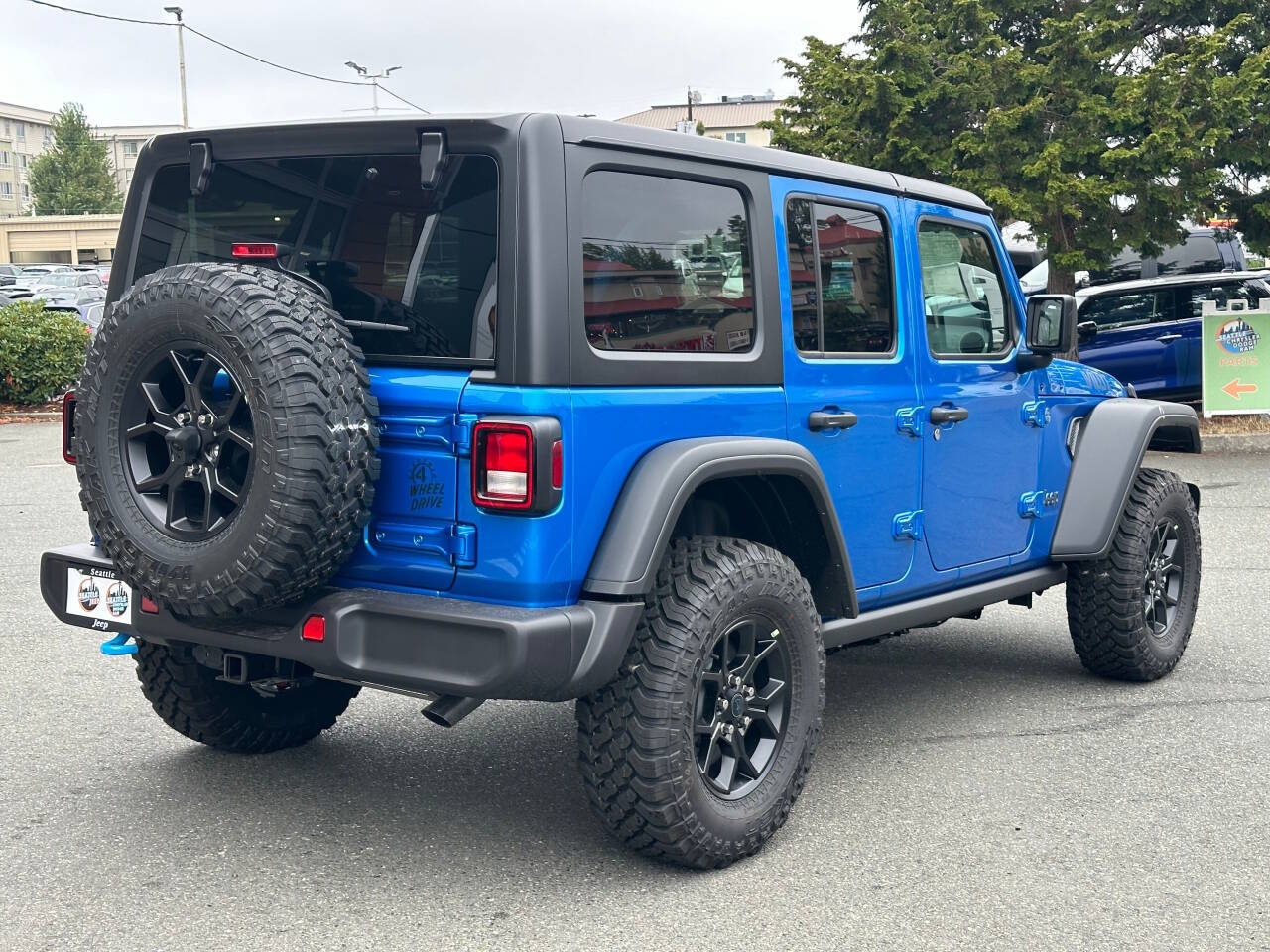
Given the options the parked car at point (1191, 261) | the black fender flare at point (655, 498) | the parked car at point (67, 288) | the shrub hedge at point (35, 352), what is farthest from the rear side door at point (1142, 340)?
the parked car at point (67, 288)

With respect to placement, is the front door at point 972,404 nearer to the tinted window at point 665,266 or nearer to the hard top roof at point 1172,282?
the tinted window at point 665,266

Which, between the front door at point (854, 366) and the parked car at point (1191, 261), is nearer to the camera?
the front door at point (854, 366)

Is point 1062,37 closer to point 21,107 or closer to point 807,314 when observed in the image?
point 807,314

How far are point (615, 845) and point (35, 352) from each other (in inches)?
604

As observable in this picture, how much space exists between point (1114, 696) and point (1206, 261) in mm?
14080

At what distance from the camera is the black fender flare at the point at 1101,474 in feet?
17.7

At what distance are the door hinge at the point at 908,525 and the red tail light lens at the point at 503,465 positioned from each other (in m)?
1.64

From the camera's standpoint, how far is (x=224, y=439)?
133 inches

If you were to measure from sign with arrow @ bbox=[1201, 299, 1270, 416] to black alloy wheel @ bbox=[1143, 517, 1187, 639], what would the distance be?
9.37 meters

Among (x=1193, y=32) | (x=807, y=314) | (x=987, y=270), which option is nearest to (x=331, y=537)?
(x=807, y=314)

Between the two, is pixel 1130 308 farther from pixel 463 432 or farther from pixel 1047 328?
pixel 463 432

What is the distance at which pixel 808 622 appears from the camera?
3967 millimetres

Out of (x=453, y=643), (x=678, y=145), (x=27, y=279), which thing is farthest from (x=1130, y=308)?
(x=27, y=279)

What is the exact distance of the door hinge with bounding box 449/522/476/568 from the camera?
339 cm
